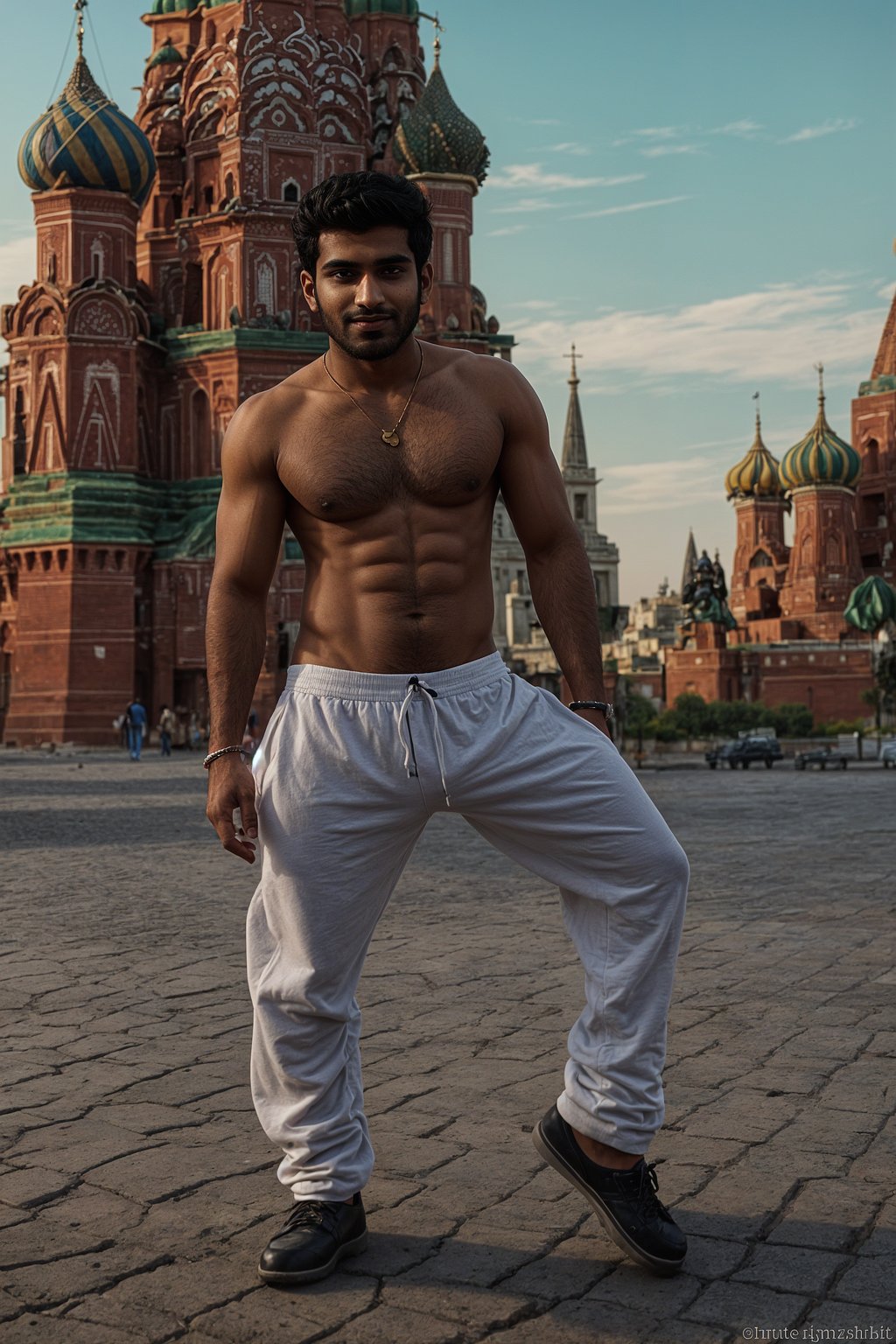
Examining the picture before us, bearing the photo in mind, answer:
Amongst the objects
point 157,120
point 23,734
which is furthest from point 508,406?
point 157,120

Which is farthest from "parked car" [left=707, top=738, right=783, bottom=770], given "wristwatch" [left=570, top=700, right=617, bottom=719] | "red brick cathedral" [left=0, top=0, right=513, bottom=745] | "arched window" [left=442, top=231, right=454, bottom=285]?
"wristwatch" [left=570, top=700, right=617, bottom=719]

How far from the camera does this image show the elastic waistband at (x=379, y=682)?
3.34m

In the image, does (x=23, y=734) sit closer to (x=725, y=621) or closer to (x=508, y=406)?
(x=725, y=621)

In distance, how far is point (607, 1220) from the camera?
3174mm

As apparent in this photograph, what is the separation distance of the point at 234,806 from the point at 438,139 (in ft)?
167

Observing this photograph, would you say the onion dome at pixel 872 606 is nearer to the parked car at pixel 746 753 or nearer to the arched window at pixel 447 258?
the arched window at pixel 447 258

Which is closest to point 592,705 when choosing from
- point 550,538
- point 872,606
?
point 550,538

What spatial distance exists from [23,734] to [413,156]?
2189 centimetres

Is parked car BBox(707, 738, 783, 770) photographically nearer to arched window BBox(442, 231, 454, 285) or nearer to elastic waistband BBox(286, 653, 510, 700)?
arched window BBox(442, 231, 454, 285)

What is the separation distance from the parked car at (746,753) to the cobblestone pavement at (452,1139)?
91.6 ft

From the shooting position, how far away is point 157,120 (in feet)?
189

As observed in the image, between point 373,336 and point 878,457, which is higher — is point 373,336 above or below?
below

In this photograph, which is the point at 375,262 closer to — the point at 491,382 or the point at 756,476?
the point at 491,382

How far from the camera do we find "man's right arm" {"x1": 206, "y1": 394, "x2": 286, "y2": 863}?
3.47 meters
